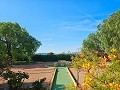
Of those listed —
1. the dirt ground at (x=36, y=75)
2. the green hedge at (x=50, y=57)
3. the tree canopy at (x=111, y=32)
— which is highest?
the tree canopy at (x=111, y=32)

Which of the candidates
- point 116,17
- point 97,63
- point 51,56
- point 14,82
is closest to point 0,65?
point 14,82

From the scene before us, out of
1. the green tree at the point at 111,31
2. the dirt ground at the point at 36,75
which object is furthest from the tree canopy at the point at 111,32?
the dirt ground at the point at 36,75

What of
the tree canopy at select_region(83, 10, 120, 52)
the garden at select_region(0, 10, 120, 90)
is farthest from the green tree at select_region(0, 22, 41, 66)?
the tree canopy at select_region(83, 10, 120, 52)

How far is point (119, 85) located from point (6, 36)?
48.6m

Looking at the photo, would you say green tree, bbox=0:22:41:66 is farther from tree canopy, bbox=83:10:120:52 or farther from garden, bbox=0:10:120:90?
tree canopy, bbox=83:10:120:52

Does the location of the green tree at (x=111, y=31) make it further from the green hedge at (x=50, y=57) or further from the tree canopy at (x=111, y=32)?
the green hedge at (x=50, y=57)

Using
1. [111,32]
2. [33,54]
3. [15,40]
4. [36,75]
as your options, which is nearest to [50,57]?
[33,54]

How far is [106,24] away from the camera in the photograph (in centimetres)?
4628

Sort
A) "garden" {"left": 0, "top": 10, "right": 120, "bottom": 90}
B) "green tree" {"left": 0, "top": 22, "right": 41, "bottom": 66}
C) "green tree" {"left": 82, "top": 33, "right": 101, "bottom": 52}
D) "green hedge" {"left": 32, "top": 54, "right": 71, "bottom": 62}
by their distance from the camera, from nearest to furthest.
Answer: "garden" {"left": 0, "top": 10, "right": 120, "bottom": 90}, "green tree" {"left": 0, "top": 22, "right": 41, "bottom": 66}, "green hedge" {"left": 32, "top": 54, "right": 71, "bottom": 62}, "green tree" {"left": 82, "top": 33, "right": 101, "bottom": 52}

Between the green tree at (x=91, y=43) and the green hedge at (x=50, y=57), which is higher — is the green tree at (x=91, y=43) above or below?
above

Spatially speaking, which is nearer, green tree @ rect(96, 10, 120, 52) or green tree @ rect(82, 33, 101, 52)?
green tree @ rect(96, 10, 120, 52)

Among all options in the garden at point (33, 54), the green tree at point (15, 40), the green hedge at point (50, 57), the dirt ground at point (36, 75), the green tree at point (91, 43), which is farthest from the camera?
the green tree at point (91, 43)

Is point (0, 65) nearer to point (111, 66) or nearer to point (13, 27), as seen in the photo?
point (111, 66)

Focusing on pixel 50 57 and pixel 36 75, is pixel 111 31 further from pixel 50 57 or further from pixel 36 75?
pixel 36 75
